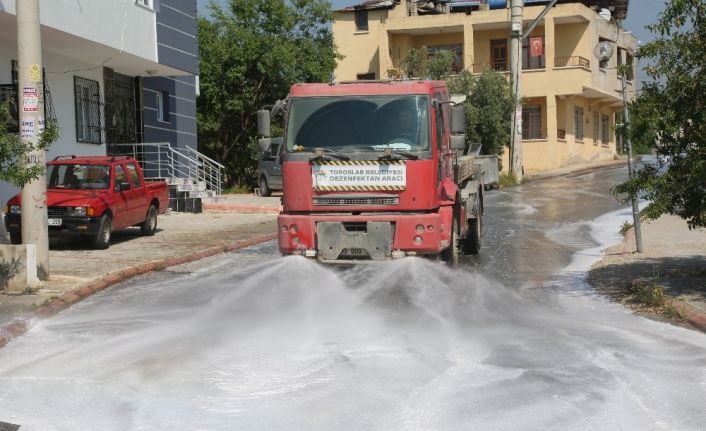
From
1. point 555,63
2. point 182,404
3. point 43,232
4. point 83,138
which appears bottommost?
point 182,404

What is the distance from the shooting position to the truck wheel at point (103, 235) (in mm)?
17875

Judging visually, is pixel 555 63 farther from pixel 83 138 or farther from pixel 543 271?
pixel 543 271

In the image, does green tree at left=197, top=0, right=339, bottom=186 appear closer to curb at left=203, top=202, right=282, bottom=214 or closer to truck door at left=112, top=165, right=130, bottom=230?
curb at left=203, top=202, right=282, bottom=214

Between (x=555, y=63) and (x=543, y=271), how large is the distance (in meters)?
41.2

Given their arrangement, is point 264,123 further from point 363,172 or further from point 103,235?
point 103,235

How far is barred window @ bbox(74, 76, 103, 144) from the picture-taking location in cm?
2581

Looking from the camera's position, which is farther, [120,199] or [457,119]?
[120,199]

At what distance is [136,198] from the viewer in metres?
20.0

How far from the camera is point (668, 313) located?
10.9 metres

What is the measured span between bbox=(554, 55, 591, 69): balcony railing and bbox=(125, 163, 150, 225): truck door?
3600 cm

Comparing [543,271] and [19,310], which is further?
[543,271]

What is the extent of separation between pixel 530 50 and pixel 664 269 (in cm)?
4146

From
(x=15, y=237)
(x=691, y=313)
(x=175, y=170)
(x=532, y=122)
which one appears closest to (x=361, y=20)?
(x=532, y=122)

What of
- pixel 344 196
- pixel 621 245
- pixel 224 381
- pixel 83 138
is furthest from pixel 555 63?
pixel 224 381
